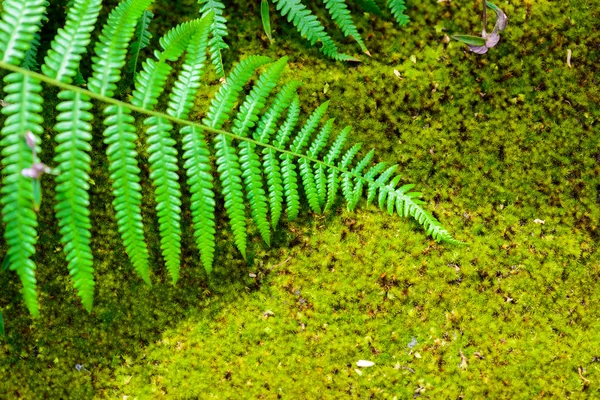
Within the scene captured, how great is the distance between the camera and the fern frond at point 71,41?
1877 mm

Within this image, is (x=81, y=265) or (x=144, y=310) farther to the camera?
(x=144, y=310)

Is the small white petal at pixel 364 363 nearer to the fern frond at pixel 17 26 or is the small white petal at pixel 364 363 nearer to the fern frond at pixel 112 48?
the fern frond at pixel 112 48

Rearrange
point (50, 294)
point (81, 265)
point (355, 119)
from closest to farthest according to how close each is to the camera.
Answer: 1. point (81, 265)
2. point (50, 294)
3. point (355, 119)

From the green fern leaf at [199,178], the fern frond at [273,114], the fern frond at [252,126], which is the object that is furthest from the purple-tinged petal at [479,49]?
the green fern leaf at [199,178]

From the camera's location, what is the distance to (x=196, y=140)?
216cm

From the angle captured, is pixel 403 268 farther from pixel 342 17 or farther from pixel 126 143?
pixel 126 143

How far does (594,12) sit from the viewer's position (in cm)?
291

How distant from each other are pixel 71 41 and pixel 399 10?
74.5 inches

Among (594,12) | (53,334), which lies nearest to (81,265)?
(53,334)

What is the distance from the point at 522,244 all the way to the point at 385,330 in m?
1.06

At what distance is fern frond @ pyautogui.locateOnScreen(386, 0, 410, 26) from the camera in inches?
109

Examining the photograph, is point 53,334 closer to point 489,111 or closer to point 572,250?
point 489,111

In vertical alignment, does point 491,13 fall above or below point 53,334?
above

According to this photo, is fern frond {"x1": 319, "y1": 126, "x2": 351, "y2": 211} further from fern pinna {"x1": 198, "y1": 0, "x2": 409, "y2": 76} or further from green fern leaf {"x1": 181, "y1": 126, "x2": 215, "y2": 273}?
green fern leaf {"x1": 181, "y1": 126, "x2": 215, "y2": 273}
